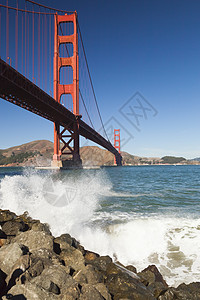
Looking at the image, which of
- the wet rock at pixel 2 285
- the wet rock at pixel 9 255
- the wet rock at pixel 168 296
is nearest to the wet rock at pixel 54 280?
the wet rock at pixel 2 285

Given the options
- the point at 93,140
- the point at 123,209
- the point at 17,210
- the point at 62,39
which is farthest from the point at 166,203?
the point at 62,39

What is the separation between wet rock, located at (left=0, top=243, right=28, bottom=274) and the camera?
2.21 meters

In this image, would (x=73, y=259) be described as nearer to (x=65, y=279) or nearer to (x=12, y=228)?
(x=65, y=279)

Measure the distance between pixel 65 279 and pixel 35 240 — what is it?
89cm

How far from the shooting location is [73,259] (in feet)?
8.79

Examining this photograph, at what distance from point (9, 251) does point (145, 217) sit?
4.04 meters

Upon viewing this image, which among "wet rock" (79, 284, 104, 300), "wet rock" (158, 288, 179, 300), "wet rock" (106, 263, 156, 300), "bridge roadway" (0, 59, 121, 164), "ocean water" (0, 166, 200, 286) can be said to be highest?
"bridge roadway" (0, 59, 121, 164)

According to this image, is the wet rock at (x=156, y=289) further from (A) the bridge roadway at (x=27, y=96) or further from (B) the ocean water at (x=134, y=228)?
(A) the bridge roadway at (x=27, y=96)

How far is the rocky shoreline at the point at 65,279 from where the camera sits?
72.4 inches

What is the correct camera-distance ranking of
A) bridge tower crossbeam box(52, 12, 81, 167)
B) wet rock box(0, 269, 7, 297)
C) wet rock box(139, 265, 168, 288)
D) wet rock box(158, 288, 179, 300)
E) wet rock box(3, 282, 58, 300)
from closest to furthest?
1. wet rock box(3, 282, 58, 300)
2. wet rock box(0, 269, 7, 297)
3. wet rock box(158, 288, 179, 300)
4. wet rock box(139, 265, 168, 288)
5. bridge tower crossbeam box(52, 12, 81, 167)

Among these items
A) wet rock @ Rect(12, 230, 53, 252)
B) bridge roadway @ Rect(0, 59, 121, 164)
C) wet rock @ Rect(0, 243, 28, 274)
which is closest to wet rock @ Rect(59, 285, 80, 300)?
wet rock @ Rect(0, 243, 28, 274)

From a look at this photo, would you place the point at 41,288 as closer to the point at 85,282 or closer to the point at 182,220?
the point at 85,282

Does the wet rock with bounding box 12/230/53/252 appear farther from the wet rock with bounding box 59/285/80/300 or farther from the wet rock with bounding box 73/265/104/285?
the wet rock with bounding box 59/285/80/300

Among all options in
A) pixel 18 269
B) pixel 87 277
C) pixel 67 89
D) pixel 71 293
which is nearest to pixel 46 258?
pixel 18 269
